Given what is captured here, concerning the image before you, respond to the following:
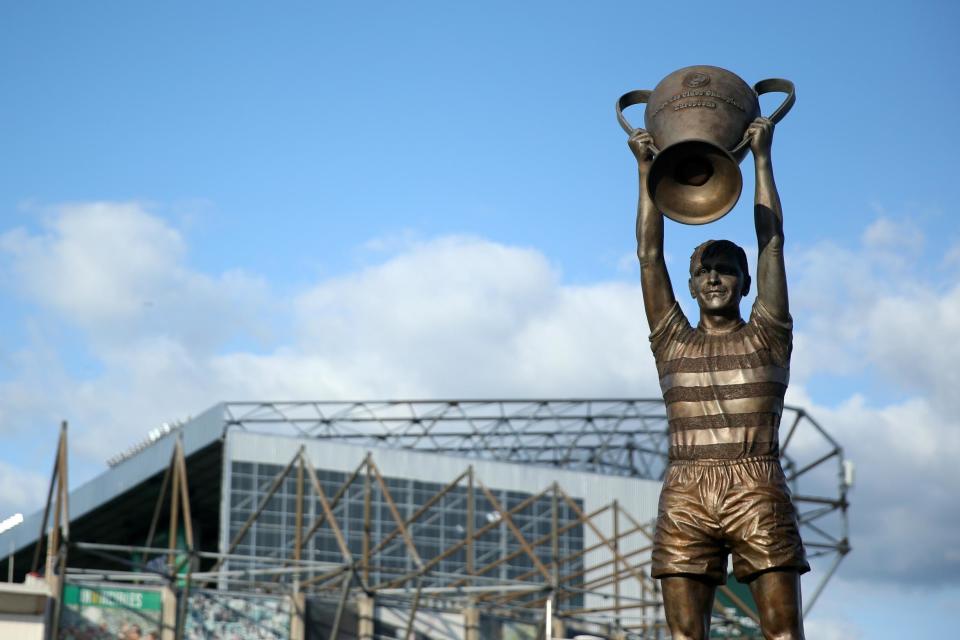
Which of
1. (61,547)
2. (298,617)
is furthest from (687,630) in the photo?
(298,617)

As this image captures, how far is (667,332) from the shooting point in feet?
24.7

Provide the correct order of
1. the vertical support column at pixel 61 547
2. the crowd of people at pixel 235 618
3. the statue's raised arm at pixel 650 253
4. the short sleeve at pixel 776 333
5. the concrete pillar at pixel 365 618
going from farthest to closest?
1. the concrete pillar at pixel 365 618
2. the crowd of people at pixel 235 618
3. the vertical support column at pixel 61 547
4. the statue's raised arm at pixel 650 253
5. the short sleeve at pixel 776 333

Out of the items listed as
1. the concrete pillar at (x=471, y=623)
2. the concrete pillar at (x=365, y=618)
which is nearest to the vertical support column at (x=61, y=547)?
the concrete pillar at (x=365, y=618)

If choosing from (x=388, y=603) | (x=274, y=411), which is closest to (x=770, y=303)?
(x=388, y=603)

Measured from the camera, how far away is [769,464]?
7164 mm

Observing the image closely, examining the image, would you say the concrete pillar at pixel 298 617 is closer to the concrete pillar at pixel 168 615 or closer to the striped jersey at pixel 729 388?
the concrete pillar at pixel 168 615

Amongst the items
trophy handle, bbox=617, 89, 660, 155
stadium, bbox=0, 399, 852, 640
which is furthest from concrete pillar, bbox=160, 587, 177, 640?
trophy handle, bbox=617, 89, 660, 155

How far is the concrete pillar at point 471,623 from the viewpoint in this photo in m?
35.9

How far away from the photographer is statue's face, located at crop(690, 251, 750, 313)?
745cm

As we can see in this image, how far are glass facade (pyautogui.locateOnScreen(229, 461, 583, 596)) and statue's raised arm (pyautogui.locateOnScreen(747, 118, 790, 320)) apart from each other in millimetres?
36631

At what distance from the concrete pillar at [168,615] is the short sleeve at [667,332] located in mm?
26026

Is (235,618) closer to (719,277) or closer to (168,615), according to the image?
(168,615)

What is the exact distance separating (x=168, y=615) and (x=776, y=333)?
87.1ft

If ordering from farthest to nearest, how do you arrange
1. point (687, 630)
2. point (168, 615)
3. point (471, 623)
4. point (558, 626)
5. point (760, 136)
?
1. point (558, 626)
2. point (471, 623)
3. point (168, 615)
4. point (760, 136)
5. point (687, 630)
